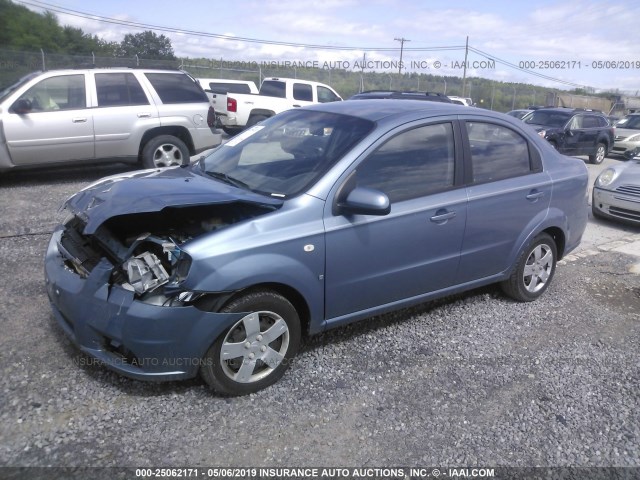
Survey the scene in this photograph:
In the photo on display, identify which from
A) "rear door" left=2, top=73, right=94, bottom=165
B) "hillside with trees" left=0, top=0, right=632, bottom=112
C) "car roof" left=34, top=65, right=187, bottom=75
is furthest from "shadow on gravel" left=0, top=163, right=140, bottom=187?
"hillside with trees" left=0, top=0, right=632, bottom=112

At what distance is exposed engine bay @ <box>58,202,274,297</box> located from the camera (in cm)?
297

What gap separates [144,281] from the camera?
2.94 meters

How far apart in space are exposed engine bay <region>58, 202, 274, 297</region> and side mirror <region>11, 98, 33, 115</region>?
507cm

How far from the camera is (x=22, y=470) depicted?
2559 mm

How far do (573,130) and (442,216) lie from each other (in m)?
13.4

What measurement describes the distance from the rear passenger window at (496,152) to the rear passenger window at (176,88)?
20.1 ft

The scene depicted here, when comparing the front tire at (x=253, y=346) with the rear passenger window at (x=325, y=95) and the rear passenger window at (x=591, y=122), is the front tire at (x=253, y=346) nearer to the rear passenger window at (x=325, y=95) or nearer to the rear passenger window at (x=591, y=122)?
the rear passenger window at (x=325, y=95)

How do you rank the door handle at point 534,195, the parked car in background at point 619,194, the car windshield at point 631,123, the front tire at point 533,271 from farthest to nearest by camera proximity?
1. the car windshield at point 631,123
2. the parked car in background at point 619,194
3. the front tire at point 533,271
4. the door handle at point 534,195

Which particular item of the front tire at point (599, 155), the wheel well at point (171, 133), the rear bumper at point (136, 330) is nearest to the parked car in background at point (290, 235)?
the rear bumper at point (136, 330)

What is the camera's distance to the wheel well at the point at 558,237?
4.87m

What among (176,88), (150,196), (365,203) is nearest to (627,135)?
(176,88)

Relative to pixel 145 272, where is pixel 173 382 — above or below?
below

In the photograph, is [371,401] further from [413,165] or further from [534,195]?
[534,195]

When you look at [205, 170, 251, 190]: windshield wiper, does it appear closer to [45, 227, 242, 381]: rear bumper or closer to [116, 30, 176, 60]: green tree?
[45, 227, 242, 381]: rear bumper
